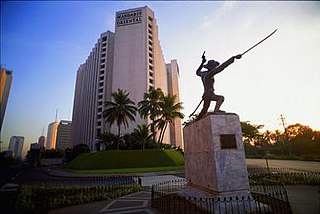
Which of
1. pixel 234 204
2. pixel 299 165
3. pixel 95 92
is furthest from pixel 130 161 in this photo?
pixel 95 92

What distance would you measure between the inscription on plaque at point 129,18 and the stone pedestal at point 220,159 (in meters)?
76.2

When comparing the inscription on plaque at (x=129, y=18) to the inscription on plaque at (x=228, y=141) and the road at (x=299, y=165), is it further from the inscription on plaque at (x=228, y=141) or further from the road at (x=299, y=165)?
the inscription on plaque at (x=228, y=141)

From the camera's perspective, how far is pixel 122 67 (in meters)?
71.1

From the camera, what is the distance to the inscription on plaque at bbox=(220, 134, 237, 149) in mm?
7516

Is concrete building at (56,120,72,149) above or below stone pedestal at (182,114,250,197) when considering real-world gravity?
above

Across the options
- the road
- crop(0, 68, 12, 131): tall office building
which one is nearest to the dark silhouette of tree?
the road

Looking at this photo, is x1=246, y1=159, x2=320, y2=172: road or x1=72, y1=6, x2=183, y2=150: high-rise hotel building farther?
x1=72, y1=6, x2=183, y2=150: high-rise hotel building

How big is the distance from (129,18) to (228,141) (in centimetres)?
8093

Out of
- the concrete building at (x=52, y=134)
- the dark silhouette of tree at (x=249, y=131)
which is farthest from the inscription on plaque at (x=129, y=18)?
the concrete building at (x=52, y=134)

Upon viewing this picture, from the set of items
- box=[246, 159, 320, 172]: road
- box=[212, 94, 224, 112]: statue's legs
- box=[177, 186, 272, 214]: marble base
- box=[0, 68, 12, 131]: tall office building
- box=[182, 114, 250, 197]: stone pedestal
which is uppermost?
box=[212, 94, 224, 112]: statue's legs

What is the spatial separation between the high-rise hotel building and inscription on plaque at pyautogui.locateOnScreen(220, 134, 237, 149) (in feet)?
189

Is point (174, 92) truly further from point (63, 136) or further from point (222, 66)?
point (63, 136)

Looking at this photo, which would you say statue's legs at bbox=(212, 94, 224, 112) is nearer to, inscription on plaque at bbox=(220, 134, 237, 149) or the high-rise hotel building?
inscription on plaque at bbox=(220, 134, 237, 149)

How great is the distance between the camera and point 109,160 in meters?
34.3
